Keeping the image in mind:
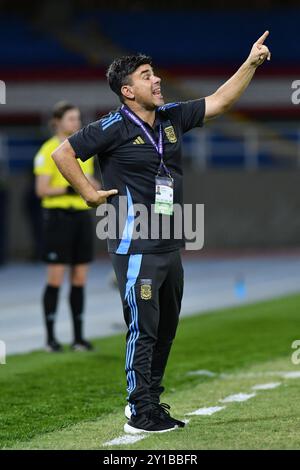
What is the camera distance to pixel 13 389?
9398mm

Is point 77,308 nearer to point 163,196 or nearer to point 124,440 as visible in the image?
point 163,196

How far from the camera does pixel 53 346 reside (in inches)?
464

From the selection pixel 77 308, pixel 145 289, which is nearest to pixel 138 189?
pixel 145 289

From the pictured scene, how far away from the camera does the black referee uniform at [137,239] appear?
698 cm

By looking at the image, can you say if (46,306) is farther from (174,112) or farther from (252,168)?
(252,168)

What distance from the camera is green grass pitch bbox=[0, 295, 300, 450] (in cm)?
680

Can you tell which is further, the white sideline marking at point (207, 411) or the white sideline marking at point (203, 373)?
the white sideline marking at point (203, 373)

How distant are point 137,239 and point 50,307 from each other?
5.01m

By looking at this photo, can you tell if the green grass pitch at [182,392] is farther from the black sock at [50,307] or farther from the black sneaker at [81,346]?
the black sock at [50,307]

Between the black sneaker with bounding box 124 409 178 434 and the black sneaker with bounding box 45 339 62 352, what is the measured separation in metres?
4.80

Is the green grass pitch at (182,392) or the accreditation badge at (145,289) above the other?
the accreditation badge at (145,289)

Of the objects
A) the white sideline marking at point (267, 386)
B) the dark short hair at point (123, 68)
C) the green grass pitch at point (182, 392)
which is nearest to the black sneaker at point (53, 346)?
the green grass pitch at point (182, 392)

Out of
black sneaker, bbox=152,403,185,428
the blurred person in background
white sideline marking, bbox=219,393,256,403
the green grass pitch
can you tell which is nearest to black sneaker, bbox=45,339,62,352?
the blurred person in background

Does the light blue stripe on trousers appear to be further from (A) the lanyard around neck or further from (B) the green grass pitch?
(A) the lanyard around neck
